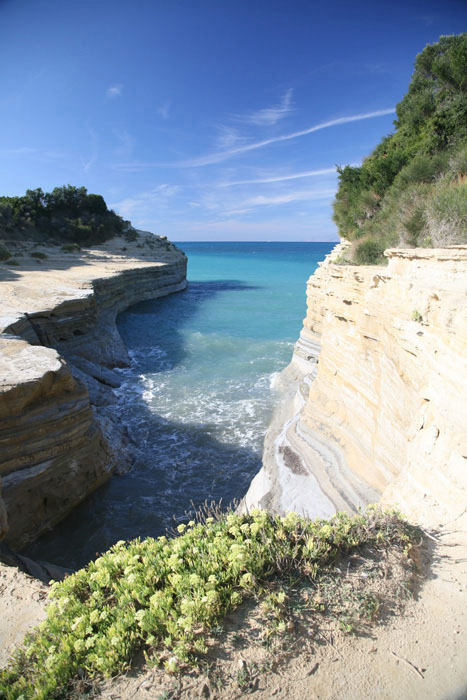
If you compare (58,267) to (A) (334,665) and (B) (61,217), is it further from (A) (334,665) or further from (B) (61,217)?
(A) (334,665)

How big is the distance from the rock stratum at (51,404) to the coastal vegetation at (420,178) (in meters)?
8.62

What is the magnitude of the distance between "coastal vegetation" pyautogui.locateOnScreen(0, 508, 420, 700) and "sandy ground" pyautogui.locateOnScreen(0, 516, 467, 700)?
0.38 feet

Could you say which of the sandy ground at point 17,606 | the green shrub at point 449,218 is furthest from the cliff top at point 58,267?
the green shrub at point 449,218

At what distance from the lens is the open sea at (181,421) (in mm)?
Result: 7570

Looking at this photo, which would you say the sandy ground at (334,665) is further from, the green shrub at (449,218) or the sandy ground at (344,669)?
the green shrub at (449,218)

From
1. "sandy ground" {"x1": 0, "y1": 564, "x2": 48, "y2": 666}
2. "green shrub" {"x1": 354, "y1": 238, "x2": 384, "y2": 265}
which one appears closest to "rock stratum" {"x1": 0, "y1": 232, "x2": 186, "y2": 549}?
"sandy ground" {"x1": 0, "y1": 564, "x2": 48, "y2": 666}

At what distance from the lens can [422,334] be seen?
5047 mm

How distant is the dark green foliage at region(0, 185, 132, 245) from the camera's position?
34.4m

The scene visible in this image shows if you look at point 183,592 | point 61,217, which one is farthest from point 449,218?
point 61,217

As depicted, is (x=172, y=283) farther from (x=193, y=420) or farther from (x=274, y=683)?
(x=274, y=683)

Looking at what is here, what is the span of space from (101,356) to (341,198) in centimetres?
1430

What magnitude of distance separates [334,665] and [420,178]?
1237 cm

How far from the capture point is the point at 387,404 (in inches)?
241

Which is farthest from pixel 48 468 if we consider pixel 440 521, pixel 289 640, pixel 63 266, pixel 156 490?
pixel 63 266
